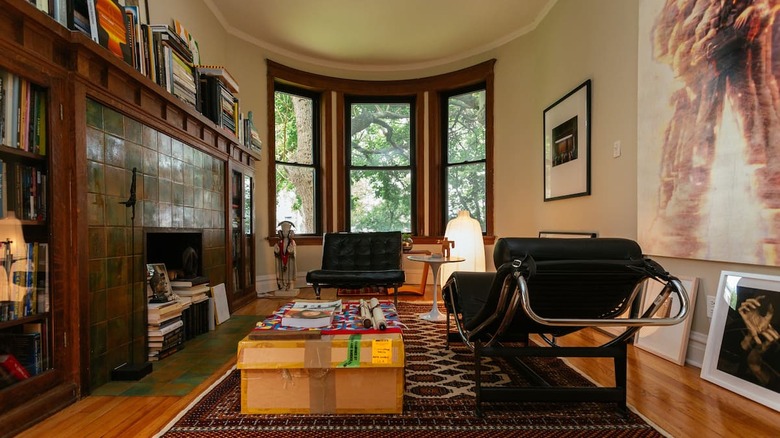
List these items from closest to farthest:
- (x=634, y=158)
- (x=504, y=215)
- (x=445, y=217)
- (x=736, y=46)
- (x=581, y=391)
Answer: (x=581, y=391), (x=736, y=46), (x=634, y=158), (x=504, y=215), (x=445, y=217)

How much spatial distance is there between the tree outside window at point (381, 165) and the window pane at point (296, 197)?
1.80ft

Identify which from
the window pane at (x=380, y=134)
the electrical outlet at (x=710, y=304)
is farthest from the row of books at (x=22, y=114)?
the window pane at (x=380, y=134)

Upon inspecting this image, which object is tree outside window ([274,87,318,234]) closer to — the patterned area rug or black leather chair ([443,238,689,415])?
the patterned area rug

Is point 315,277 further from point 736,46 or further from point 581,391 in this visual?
point 736,46

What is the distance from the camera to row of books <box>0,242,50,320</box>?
58.7 inches

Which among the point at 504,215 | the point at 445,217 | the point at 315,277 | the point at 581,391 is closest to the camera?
the point at 581,391

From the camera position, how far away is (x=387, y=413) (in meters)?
1.61

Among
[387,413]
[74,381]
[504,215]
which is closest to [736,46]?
[387,413]

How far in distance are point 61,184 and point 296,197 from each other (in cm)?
345

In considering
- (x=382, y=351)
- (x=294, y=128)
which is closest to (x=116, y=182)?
(x=382, y=351)

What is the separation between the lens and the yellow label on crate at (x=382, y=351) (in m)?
1.57

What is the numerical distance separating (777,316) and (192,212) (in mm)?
3374

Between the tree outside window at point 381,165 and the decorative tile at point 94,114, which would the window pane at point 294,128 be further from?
the decorative tile at point 94,114

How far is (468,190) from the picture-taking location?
511cm
